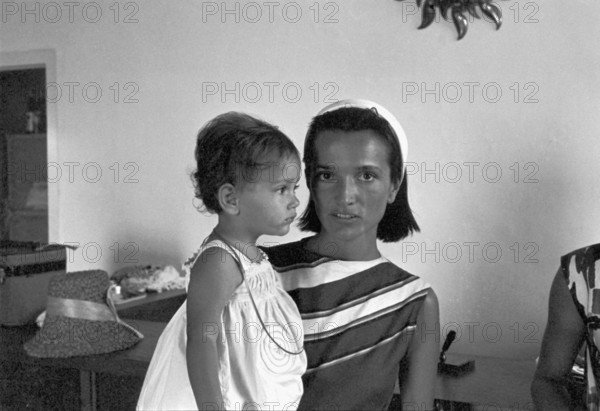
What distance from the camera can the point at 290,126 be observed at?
6.69 feet

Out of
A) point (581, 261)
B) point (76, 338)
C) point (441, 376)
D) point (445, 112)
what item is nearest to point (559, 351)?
point (581, 261)

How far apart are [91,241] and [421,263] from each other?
1.31 meters

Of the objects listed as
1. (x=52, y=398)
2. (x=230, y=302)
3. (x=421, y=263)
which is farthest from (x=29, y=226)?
(x=230, y=302)

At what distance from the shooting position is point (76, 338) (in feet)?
5.37

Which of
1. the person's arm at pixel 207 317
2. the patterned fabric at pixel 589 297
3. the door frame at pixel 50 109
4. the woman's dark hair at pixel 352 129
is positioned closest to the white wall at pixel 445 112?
→ the door frame at pixel 50 109

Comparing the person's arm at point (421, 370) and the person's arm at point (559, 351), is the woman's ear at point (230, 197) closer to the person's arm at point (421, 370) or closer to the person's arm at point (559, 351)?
the person's arm at point (421, 370)

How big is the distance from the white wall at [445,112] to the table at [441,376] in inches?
11.1

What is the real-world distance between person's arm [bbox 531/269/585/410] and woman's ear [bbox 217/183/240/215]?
2.09ft

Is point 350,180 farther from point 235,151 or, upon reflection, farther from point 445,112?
point 445,112

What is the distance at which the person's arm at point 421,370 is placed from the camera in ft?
3.41

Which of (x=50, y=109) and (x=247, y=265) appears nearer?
(x=247, y=265)

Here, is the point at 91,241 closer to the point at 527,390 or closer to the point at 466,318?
the point at 466,318

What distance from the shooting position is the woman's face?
41.2 inches

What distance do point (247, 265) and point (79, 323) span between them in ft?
2.55
